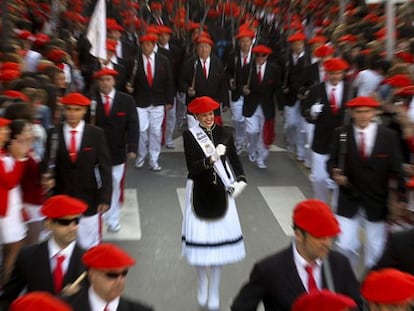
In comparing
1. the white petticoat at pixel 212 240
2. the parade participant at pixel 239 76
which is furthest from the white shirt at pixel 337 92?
the parade participant at pixel 239 76

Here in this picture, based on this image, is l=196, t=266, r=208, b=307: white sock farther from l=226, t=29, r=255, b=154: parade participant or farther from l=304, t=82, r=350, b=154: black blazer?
l=226, t=29, r=255, b=154: parade participant

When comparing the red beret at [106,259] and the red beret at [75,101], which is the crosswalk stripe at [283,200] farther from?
the red beret at [106,259]

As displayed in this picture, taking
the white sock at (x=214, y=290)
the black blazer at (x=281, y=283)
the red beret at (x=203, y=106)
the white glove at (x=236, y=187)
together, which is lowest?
the white sock at (x=214, y=290)

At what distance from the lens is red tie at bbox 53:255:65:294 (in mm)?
4395

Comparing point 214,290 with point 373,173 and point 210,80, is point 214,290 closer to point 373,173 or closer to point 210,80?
point 373,173

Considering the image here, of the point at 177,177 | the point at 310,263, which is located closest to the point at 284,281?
the point at 310,263

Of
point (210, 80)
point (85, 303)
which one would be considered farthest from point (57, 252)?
point (210, 80)

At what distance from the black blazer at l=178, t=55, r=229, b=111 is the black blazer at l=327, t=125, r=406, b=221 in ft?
16.0

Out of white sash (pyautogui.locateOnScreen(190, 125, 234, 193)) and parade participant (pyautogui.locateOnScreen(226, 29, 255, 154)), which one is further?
parade participant (pyautogui.locateOnScreen(226, 29, 255, 154))

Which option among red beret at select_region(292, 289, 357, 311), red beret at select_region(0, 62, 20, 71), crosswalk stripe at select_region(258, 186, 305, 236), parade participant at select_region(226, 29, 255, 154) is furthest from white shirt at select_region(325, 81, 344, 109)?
red beret at select_region(292, 289, 357, 311)

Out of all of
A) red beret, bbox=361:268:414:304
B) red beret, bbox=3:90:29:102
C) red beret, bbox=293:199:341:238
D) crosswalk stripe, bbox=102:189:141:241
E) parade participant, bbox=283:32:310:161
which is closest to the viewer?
red beret, bbox=361:268:414:304

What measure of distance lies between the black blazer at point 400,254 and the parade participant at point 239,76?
7.06 metres

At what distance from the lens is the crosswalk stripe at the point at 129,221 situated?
8.36 metres

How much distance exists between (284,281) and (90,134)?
3134 mm
